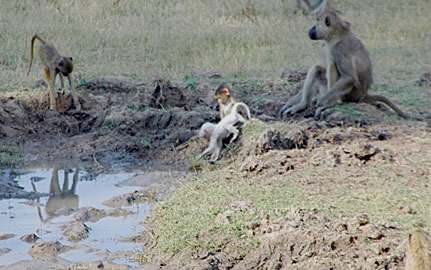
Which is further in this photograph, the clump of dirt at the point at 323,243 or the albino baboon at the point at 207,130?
the albino baboon at the point at 207,130

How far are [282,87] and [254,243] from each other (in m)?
5.75

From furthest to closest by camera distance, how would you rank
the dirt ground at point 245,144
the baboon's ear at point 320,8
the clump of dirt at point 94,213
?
the baboon's ear at point 320,8 → the clump of dirt at point 94,213 → the dirt ground at point 245,144

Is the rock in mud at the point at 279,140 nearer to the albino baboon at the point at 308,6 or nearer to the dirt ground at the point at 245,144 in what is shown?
the dirt ground at the point at 245,144

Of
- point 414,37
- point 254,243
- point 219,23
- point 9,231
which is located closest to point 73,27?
point 219,23

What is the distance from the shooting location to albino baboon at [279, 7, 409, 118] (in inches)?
372

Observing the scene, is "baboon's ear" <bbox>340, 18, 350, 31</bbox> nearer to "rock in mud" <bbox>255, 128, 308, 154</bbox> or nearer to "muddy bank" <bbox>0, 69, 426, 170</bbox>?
"muddy bank" <bbox>0, 69, 426, 170</bbox>

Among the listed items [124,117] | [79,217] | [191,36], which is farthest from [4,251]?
[191,36]

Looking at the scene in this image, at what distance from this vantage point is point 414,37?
14875mm

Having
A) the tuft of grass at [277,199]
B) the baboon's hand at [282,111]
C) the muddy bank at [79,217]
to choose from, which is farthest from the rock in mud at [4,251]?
the baboon's hand at [282,111]

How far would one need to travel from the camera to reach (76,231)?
6297 millimetres

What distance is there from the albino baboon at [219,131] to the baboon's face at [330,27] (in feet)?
6.16

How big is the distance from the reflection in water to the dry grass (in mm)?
2846

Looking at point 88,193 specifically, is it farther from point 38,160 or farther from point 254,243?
point 254,243

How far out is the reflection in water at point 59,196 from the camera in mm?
7152
